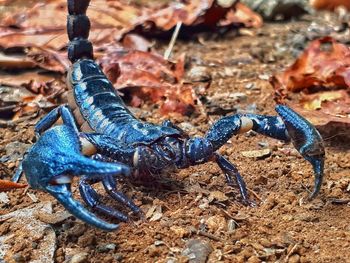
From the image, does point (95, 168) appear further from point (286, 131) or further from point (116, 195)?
point (286, 131)

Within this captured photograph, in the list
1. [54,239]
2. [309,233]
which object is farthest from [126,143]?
[309,233]

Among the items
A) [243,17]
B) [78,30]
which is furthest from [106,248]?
[243,17]

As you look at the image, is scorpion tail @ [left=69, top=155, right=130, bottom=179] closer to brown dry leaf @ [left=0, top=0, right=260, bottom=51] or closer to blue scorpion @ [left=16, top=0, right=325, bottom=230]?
blue scorpion @ [left=16, top=0, right=325, bottom=230]

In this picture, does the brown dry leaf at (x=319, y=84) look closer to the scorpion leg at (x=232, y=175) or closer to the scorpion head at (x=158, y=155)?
the scorpion leg at (x=232, y=175)

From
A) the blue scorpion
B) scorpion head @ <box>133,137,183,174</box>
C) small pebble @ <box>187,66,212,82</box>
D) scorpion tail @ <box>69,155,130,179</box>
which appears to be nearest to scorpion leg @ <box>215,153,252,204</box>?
the blue scorpion

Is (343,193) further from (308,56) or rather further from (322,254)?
(308,56)

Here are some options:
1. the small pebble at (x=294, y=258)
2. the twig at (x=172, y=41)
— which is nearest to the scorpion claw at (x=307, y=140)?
the small pebble at (x=294, y=258)

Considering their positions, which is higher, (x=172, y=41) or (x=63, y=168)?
(x=63, y=168)
